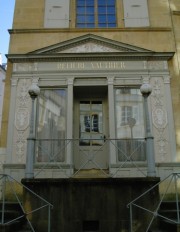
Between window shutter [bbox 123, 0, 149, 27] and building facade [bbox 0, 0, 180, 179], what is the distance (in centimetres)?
4

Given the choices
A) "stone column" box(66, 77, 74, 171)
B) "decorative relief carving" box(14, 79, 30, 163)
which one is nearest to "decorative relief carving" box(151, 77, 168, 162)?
"stone column" box(66, 77, 74, 171)

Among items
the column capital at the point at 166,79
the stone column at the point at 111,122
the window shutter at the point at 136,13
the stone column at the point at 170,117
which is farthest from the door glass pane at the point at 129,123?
the window shutter at the point at 136,13

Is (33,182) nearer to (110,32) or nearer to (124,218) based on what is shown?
(124,218)

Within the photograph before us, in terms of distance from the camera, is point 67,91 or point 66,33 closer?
point 67,91

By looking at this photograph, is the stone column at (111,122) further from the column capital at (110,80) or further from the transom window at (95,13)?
the transom window at (95,13)

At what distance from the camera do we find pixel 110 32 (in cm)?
1196

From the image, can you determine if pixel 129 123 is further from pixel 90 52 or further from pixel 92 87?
pixel 90 52

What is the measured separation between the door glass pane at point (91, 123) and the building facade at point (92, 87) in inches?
1.5

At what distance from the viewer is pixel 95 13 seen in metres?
12.8

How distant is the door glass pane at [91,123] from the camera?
1120 centimetres

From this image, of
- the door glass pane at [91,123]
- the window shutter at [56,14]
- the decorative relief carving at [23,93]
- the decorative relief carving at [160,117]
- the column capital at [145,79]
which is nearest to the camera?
the decorative relief carving at [160,117]

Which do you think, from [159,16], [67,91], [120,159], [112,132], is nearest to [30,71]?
[67,91]

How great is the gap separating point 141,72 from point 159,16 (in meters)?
2.94

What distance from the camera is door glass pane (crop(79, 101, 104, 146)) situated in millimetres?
11195
